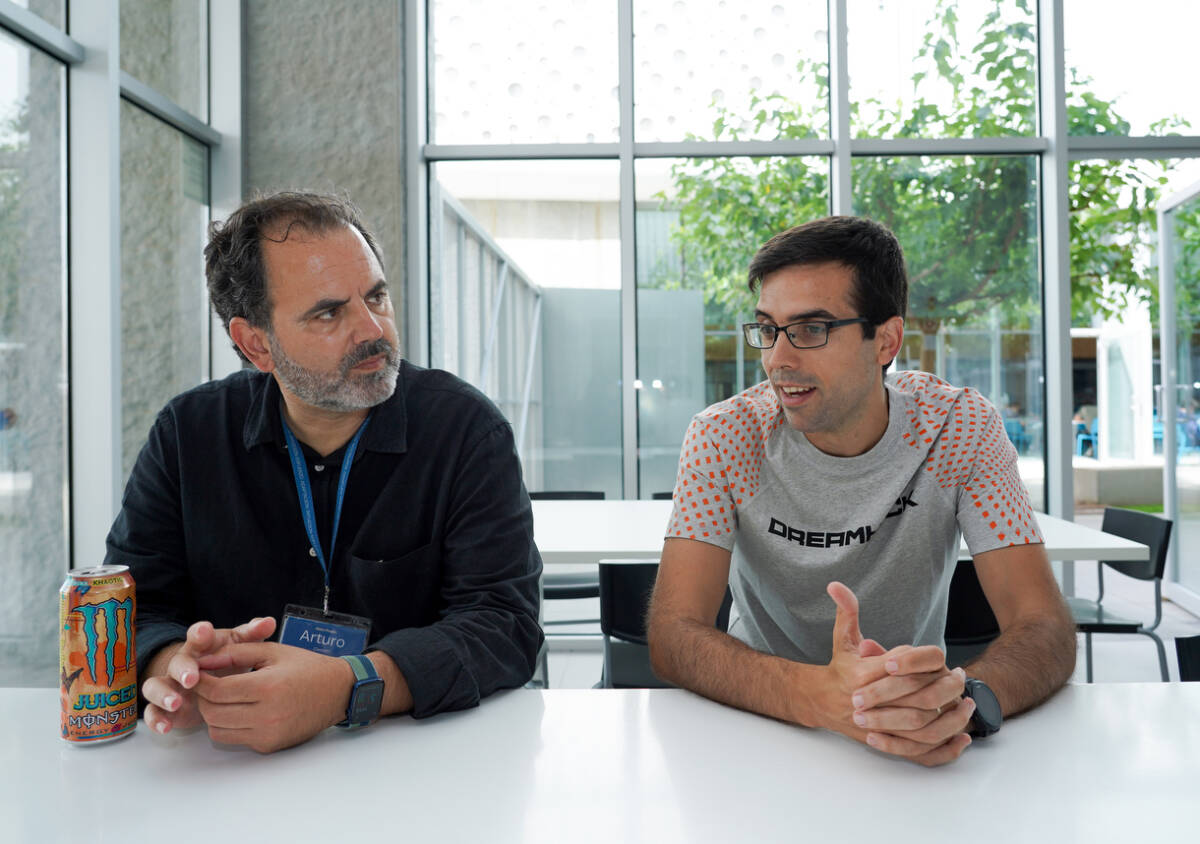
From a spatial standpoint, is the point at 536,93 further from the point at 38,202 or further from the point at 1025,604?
the point at 1025,604

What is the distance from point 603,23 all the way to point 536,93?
58cm

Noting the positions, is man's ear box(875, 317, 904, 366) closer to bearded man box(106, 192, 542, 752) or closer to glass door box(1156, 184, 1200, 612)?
bearded man box(106, 192, 542, 752)

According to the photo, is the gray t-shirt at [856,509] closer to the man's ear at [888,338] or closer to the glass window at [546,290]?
the man's ear at [888,338]

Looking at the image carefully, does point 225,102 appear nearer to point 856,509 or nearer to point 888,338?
point 888,338

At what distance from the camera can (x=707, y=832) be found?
836 mm

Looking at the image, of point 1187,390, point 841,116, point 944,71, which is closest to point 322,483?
point 841,116

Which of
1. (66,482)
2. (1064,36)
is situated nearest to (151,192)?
(66,482)

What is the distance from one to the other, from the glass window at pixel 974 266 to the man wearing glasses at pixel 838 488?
351 centimetres

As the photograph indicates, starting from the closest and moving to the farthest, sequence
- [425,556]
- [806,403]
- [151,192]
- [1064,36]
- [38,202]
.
A: [425,556] → [806,403] → [38,202] → [151,192] → [1064,36]

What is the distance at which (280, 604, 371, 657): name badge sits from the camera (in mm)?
1351

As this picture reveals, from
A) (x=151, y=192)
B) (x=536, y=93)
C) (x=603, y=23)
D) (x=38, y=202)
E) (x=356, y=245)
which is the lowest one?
(x=356, y=245)

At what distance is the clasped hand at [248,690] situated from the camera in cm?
102

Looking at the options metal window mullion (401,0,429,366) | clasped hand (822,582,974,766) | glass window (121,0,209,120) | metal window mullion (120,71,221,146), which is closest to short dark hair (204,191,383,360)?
clasped hand (822,582,974,766)

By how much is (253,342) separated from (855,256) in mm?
1168
